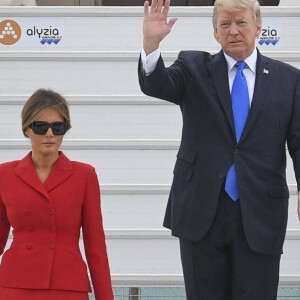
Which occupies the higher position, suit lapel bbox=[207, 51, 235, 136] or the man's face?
the man's face

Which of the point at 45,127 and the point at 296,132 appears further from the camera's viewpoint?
the point at 296,132

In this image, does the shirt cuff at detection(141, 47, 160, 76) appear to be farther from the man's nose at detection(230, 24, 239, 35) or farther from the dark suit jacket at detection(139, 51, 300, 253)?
the man's nose at detection(230, 24, 239, 35)

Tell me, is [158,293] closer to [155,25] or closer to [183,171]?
[183,171]

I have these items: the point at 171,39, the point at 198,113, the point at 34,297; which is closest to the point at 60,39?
the point at 171,39

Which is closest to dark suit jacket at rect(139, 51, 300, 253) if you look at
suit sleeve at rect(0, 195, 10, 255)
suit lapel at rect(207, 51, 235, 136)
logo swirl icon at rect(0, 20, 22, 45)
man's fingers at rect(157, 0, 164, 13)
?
suit lapel at rect(207, 51, 235, 136)

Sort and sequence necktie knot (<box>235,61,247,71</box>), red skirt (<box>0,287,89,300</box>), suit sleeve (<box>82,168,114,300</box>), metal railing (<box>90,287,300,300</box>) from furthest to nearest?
metal railing (<box>90,287,300,300</box>) < necktie knot (<box>235,61,247,71</box>) < suit sleeve (<box>82,168,114,300</box>) < red skirt (<box>0,287,89,300</box>)

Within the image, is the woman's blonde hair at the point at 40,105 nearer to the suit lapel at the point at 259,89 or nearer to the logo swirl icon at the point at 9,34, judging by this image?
the suit lapel at the point at 259,89

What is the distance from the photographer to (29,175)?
3.50 metres

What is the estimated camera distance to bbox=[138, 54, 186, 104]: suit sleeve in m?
3.57

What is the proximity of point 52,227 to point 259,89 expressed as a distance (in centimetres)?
89

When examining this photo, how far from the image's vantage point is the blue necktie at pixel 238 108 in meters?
3.66

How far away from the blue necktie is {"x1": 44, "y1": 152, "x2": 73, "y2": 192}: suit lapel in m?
0.56

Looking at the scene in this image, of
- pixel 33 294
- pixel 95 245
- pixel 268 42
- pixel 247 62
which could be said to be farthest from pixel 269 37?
pixel 33 294

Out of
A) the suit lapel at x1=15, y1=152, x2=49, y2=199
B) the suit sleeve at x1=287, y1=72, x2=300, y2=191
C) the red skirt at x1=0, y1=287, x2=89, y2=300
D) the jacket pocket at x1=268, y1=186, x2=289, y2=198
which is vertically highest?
the suit sleeve at x1=287, y1=72, x2=300, y2=191
